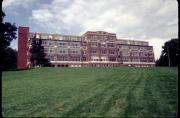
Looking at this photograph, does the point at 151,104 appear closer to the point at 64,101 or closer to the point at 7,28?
the point at 64,101

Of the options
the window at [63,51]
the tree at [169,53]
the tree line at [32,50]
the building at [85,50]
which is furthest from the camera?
the window at [63,51]

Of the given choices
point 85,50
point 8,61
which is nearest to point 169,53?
point 85,50

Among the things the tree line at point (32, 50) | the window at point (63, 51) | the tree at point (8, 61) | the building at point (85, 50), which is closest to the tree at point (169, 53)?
the tree line at point (32, 50)

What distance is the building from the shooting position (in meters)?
97.7

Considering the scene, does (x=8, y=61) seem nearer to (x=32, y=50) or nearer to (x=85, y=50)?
(x=32, y=50)

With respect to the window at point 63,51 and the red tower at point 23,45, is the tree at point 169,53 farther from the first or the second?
the red tower at point 23,45

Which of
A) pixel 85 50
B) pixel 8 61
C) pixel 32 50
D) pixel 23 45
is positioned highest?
pixel 23 45

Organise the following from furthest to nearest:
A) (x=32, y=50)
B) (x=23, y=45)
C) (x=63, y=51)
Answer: (x=63, y=51) < (x=23, y=45) < (x=32, y=50)

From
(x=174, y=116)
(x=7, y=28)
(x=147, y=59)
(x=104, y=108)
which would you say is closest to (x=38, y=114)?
(x=104, y=108)

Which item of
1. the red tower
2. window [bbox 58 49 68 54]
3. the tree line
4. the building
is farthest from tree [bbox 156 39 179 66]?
the red tower

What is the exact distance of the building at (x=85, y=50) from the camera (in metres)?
97.7

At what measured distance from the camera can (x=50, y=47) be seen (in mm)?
100188

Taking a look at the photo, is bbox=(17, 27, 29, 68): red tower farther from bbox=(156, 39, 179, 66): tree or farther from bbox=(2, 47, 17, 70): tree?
bbox=(156, 39, 179, 66): tree

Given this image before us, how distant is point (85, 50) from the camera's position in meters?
108
